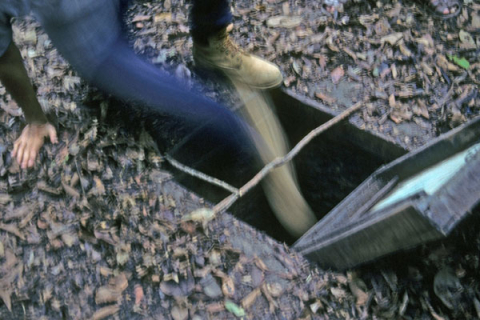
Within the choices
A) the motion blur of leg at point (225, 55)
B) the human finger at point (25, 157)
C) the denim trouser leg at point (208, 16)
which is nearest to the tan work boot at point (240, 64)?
the motion blur of leg at point (225, 55)

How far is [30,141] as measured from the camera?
101 inches

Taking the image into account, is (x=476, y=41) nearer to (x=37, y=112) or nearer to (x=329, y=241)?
(x=329, y=241)

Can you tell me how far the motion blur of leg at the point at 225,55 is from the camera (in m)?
2.70

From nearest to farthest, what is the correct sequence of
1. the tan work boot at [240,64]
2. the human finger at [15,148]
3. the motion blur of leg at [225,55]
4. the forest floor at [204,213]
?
1. the forest floor at [204,213]
2. the human finger at [15,148]
3. the motion blur of leg at [225,55]
4. the tan work boot at [240,64]

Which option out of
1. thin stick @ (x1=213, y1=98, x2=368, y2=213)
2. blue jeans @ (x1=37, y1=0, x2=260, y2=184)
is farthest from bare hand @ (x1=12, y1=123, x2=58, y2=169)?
thin stick @ (x1=213, y1=98, x2=368, y2=213)

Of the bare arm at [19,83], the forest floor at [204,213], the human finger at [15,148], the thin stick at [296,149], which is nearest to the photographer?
the forest floor at [204,213]

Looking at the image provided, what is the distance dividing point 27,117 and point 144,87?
709mm

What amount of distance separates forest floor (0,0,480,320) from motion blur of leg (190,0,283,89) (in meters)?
0.13

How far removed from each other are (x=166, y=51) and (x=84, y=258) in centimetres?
162

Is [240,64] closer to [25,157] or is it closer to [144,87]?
[144,87]

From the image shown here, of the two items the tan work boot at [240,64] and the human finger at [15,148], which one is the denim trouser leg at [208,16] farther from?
the human finger at [15,148]

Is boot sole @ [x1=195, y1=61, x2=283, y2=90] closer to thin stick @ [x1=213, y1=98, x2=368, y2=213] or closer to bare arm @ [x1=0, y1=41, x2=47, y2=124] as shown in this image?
thin stick @ [x1=213, y1=98, x2=368, y2=213]

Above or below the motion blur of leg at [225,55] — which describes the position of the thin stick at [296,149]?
below

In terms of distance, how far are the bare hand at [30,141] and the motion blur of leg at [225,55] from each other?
104cm
